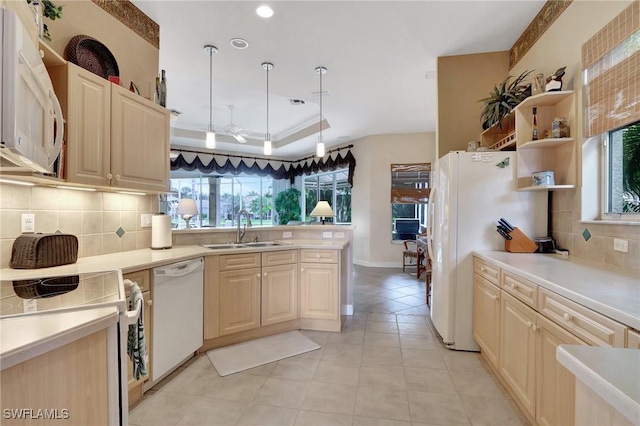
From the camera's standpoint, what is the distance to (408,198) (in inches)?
246

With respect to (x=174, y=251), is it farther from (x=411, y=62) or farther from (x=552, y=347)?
(x=411, y=62)

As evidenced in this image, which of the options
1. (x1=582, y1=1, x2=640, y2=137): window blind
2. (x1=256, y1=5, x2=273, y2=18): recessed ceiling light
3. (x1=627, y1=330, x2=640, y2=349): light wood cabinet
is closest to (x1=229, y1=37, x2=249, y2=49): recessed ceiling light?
(x1=256, y1=5, x2=273, y2=18): recessed ceiling light

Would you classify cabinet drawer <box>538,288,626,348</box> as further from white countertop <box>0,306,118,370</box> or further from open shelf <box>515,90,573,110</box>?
white countertop <box>0,306,118,370</box>

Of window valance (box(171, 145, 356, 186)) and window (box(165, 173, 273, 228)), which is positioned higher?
window valance (box(171, 145, 356, 186))

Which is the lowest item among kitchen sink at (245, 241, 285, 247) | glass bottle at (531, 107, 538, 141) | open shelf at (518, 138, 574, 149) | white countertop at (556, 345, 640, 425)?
white countertop at (556, 345, 640, 425)

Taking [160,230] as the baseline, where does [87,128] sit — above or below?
above

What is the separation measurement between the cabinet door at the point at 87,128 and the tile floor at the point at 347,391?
1564 millimetres

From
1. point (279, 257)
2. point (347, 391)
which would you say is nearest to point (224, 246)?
point (279, 257)

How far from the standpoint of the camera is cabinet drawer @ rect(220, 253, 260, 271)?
2561mm

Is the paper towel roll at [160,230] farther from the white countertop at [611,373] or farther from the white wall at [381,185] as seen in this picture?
the white wall at [381,185]

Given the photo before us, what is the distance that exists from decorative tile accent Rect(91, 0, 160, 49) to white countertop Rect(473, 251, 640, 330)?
11.5ft

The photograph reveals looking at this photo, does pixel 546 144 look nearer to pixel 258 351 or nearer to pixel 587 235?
pixel 587 235

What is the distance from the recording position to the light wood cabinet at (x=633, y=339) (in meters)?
0.93

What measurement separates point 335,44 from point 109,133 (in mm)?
2159
